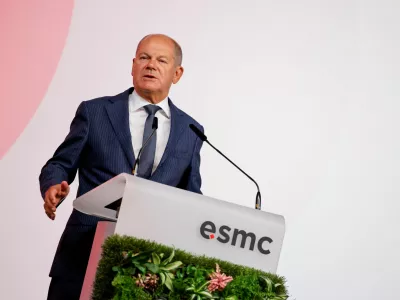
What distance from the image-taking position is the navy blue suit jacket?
7.26 ft

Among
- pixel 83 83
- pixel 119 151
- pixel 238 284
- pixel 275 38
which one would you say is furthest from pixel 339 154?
pixel 238 284

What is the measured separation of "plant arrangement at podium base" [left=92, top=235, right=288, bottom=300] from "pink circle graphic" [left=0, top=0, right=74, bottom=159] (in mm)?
1726

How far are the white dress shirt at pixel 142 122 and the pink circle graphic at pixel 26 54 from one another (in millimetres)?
911

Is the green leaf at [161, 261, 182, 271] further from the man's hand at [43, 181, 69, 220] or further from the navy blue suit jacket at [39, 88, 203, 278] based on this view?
the navy blue suit jacket at [39, 88, 203, 278]

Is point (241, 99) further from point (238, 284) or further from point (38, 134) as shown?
point (238, 284)

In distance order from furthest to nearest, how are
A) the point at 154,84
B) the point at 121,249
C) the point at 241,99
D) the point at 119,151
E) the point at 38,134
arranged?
the point at 241,99 → the point at 38,134 → the point at 154,84 → the point at 119,151 → the point at 121,249

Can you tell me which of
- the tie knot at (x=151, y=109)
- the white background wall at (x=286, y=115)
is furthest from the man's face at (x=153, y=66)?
the white background wall at (x=286, y=115)

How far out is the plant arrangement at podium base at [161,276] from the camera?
5.59 feet

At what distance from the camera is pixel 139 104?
2545 mm

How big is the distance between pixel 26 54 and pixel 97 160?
48.6 inches

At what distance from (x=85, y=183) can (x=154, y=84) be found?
1.48 ft

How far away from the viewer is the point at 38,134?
331 centimetres

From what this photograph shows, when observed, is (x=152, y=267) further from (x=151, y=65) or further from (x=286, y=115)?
(x=286, y=115)

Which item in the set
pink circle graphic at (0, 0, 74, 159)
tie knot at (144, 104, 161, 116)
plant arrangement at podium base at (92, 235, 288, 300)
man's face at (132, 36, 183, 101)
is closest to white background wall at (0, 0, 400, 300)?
pink circle graphic at (0, 0, 74, 159)
